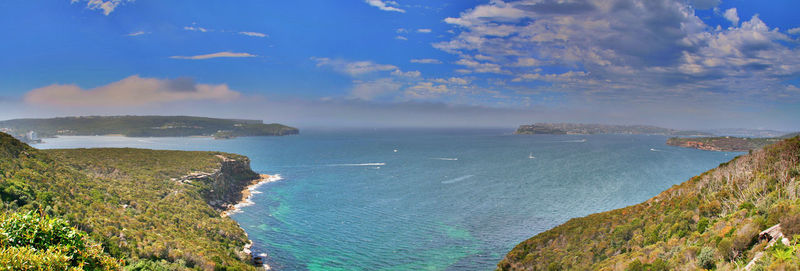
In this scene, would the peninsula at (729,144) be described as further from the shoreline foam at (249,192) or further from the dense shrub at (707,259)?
the dense shrub at (707,259)

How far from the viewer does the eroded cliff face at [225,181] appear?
184 feet

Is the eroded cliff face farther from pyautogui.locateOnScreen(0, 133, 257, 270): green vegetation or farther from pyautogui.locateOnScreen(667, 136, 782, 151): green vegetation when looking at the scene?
pyautogui.locateOnScreen(667, 136, 782, 151): green vegetation

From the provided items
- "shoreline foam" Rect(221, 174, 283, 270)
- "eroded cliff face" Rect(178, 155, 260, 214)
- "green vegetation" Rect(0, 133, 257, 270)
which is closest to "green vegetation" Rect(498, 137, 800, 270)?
"shoreline foam" Rect(221, 174, 283, 270)

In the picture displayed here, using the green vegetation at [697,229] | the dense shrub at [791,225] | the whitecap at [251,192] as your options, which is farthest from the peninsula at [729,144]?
the dense shrub at [791,225]

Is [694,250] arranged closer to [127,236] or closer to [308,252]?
[308,252]

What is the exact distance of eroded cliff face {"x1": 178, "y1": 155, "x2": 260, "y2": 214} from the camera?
56.1 meters

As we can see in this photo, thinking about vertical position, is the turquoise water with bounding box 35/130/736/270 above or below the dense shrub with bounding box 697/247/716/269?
below

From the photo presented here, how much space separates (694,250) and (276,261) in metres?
32.5

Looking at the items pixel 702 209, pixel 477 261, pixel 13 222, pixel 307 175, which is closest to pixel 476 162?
pixel 307 175

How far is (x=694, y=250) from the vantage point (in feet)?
63.2

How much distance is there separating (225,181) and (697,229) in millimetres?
67425

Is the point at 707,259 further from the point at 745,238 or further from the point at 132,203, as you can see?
the point at 132,203

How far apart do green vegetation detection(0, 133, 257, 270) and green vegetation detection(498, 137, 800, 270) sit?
2542 cm

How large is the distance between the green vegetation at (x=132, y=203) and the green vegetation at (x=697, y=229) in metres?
25.4
